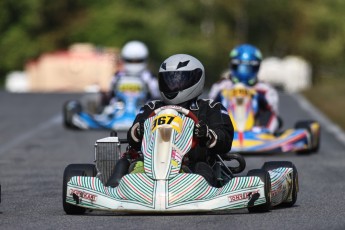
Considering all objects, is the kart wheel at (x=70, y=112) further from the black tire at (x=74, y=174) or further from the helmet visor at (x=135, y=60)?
the black tire at (x=74, y=174)

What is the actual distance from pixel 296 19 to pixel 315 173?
56.3 meters

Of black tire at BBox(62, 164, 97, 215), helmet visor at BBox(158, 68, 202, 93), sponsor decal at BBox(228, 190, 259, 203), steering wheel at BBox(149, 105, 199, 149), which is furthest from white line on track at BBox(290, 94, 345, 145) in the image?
sponsor decal at BBox(228, 190, 259, 203)

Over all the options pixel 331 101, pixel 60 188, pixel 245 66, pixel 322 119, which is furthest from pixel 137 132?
pixel 331 101

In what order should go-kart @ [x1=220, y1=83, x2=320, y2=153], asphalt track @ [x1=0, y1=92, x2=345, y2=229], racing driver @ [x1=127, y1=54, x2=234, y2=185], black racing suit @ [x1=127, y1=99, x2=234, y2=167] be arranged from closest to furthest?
1. asphalt track @ [x1=0, y1=92, x2=345, y2=229]
2. racing driver @ [x1=127, y1=54, x2=234, y2=185]
3. black racing suit @ [x1=127, y1=99, x2=234, y2=167]
4. go-kart @ [x1=220, y1=83, x2=320, y2=153]

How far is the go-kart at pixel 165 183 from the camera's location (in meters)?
9.20

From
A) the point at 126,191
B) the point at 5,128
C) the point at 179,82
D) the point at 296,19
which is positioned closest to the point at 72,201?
the point at 126,191

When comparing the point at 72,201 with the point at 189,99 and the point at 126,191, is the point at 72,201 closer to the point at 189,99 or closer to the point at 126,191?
the point at 126,191

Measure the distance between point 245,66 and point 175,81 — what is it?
24.1 ft

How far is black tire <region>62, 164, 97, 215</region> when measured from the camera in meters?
9.64

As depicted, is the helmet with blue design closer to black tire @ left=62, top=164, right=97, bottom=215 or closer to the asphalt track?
the asphalt track

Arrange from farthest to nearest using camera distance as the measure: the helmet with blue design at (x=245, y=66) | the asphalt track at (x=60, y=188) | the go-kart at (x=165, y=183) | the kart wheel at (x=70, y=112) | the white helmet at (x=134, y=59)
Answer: the white helmet at (x=134, y=59), the kart wheel at (x=70, y=112), the helmet with blue design at (x=245, y=66), the go-kart at (x=165, y=183), the asphalt track at (x=60, y=188)

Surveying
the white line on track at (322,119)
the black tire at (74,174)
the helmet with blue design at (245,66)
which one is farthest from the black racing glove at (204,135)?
the white line on track at (322,119)

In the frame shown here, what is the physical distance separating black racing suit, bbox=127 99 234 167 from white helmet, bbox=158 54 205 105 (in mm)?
100

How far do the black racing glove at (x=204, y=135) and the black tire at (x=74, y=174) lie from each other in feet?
2.77
